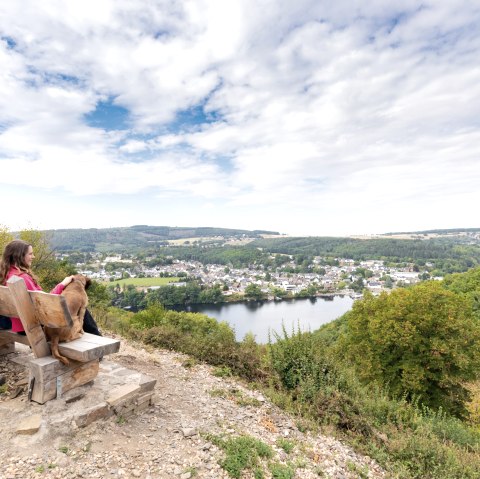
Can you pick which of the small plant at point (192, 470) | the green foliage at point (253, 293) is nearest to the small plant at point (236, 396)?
the small plant at point (192, 470)

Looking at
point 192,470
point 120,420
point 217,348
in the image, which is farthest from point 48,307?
point 217,348

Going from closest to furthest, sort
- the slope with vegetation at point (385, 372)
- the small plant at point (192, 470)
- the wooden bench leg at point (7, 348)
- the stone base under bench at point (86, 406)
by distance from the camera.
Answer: the small plant at point (192, 470)
the stone base under bench at point (86, 406)
the slope with vegetation at point (385, 372)
the wooden bench leg at point (7, 348)

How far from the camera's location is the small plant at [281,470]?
10.3 ft

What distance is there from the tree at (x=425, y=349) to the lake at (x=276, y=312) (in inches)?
1131

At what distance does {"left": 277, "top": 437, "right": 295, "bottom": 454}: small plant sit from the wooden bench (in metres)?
2.27

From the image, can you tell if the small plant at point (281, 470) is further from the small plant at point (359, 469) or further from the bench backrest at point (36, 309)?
the bench backrest at point (36, 309)

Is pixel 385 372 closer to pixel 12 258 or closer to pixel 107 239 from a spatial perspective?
pixel 12 258

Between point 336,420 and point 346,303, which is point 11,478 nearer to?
point 336,420

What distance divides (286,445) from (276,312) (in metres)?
55.9

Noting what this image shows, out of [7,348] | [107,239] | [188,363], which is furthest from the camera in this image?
[107,239]

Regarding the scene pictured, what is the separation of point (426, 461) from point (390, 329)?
9881 millimetres

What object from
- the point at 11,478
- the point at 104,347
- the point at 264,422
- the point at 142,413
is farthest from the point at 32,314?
the point at 264,422

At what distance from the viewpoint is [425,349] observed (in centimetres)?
1234

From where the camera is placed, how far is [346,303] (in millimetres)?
68125
